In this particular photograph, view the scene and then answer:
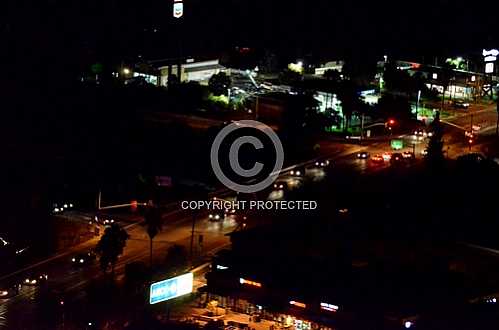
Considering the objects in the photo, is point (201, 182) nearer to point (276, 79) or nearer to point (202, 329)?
point (202, 329)

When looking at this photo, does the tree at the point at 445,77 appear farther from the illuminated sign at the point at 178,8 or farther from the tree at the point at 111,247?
the tree at the point at 111,247

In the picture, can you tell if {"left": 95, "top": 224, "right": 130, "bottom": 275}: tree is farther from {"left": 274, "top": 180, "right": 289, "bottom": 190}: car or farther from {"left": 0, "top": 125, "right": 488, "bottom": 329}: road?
{"left": 274, "top": 180, "right": 289, "bottom": 190}: car

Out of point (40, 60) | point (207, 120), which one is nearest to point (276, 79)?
point (207, 120)

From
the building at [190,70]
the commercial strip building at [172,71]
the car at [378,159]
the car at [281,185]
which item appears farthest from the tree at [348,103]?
the car at [281,185]

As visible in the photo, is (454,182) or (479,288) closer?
(479,288)

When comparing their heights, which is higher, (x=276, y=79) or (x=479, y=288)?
(x=276, y=79)

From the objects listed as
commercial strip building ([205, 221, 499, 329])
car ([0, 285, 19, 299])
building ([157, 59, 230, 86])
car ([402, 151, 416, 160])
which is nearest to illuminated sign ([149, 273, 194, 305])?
commercial strip building ([205, 221, 499, 329])
